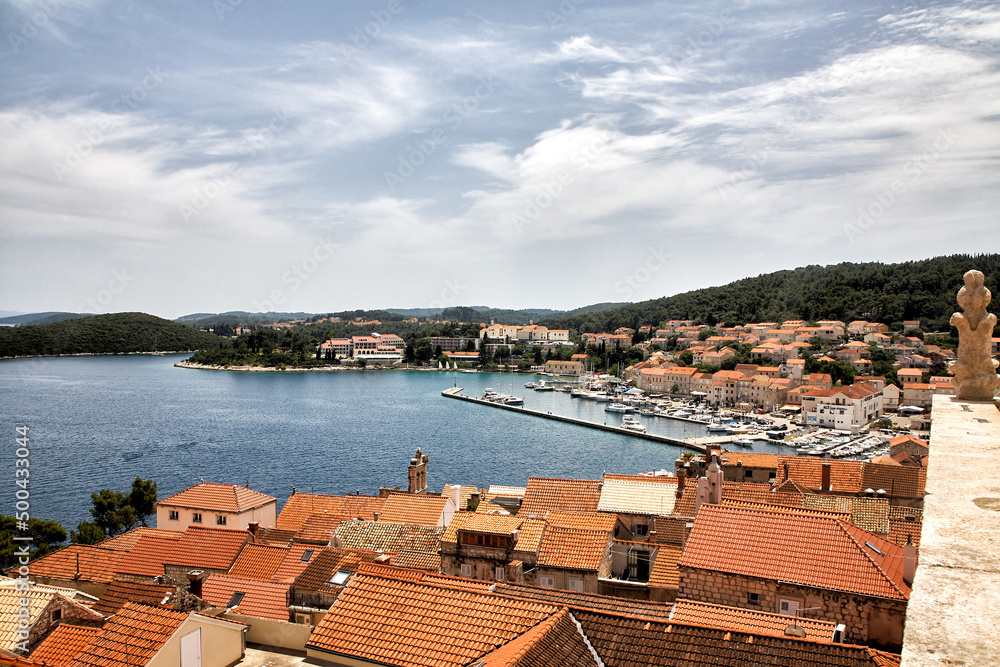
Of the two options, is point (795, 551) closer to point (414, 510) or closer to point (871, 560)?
point (871, 560)

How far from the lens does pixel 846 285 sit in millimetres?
102125

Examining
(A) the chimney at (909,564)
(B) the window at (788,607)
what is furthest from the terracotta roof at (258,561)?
(A) the chimney at (909,564)

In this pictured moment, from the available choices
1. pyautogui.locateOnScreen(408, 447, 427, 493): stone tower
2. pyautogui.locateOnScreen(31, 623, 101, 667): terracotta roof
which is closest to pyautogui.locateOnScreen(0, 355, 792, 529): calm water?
pyautogui.locateOnScreen(408, 447, 427, 493): stone tower

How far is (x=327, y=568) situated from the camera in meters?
10.1

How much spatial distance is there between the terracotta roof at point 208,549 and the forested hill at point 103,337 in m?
134

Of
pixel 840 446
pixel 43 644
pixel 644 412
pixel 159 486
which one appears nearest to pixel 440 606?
pixel 43 644

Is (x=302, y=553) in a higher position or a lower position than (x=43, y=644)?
lower

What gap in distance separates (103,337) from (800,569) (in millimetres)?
162546

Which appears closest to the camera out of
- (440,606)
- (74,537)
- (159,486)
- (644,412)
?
(440,606)

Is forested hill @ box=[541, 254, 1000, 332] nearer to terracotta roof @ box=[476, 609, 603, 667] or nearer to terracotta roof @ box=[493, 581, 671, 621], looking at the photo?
terracotta roof @ box=[493, 581, 671, 621]

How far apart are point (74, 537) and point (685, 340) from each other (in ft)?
329

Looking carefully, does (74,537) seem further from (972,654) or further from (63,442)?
(63,442)

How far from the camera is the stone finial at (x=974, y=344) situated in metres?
4.16

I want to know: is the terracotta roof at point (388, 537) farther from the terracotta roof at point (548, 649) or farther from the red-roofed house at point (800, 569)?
the terracotta roof at point (548, 649)
